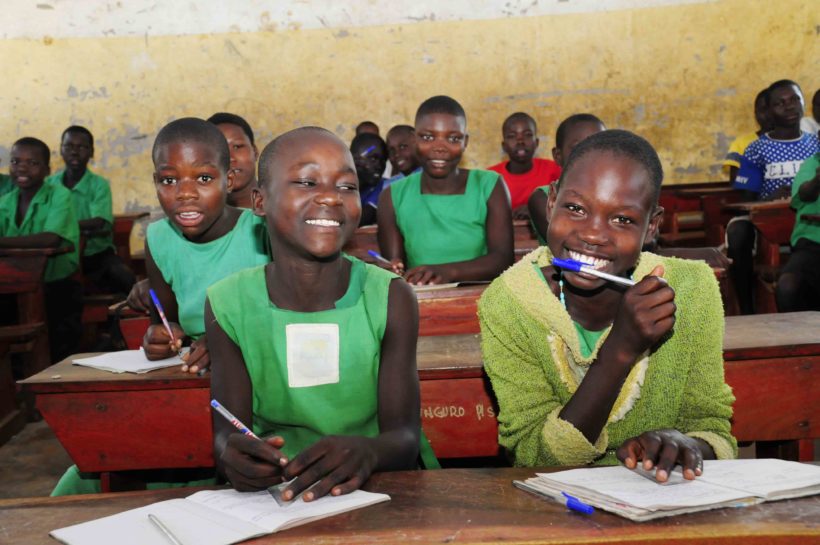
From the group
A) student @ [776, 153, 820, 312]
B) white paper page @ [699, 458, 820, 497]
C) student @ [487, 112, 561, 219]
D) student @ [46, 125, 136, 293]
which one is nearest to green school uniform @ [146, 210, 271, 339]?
white paper page @ [699, 458, 820, 497]

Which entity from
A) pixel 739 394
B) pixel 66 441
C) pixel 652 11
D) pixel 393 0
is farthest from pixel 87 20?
pixel 739 394

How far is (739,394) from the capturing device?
1.90 meters

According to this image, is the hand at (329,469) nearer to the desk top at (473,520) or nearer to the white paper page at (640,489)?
the desk top at (473,520)

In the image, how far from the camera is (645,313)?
1.28 meters

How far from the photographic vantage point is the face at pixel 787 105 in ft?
17.2

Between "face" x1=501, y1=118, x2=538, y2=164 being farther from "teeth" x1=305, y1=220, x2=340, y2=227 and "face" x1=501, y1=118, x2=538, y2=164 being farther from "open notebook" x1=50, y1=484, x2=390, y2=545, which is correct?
"open notebook" x1=50, y1=484, x2=390, y2=545

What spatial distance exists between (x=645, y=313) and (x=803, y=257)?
3.03 m

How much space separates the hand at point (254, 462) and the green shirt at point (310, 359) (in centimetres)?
31

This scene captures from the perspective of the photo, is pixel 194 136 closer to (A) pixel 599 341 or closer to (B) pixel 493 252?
(A) pixel 599 341

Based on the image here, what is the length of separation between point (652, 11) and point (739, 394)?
549 centimetres

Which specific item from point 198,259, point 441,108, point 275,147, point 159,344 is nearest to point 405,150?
point 441,108

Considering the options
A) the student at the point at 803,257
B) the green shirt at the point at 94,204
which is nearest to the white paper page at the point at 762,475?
the student at the point at 803,257

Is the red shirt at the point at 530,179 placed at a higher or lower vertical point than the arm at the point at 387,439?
higher

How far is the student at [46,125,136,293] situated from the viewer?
5.55m
